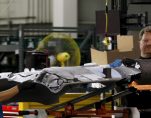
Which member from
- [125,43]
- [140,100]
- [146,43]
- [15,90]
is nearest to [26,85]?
[15,90]

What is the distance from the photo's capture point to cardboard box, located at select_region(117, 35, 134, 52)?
512 centimetres

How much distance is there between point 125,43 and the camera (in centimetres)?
519

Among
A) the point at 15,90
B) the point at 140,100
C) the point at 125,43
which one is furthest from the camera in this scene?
the point at 125,43

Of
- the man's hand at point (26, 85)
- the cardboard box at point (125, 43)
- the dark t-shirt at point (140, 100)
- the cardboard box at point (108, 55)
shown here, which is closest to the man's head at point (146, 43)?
the dark t-shirt at point (140, 100)

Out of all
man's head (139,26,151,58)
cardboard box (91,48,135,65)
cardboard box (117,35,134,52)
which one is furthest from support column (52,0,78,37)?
man's head (139,26,151,58)

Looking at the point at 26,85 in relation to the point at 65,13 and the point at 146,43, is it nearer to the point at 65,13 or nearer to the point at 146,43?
the point at 146,43

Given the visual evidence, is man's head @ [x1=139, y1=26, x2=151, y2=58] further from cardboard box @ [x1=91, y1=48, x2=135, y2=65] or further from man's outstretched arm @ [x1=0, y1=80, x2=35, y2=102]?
man's outstretched arm @ [x1=0, y1=80, x2=35, y2=102]

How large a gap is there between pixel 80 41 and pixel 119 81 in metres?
5.67

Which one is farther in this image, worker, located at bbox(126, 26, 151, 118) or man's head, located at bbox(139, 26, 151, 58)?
man's head, located at bbox(139, 26, 151, 58)

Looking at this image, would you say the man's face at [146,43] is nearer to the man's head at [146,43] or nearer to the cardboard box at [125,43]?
the man's head at [146,43]

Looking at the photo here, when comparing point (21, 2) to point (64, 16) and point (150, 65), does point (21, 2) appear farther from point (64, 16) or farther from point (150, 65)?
point (150, 65)

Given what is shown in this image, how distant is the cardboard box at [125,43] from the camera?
512 cm

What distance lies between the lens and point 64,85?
2832 millimetres

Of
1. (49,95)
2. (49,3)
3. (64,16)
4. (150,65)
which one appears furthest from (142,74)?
(49,3)
